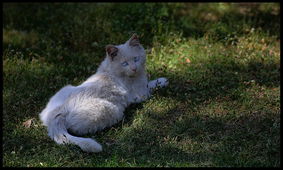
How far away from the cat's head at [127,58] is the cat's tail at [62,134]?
1037 millimetres

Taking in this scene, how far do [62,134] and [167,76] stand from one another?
2.37m

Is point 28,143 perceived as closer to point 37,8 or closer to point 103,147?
point 103,147

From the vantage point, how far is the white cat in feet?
17.2

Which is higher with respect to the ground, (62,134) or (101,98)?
(101,98)

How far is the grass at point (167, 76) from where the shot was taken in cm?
482

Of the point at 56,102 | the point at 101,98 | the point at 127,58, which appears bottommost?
the point at 56,102

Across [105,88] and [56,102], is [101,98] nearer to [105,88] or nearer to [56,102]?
[105,88]

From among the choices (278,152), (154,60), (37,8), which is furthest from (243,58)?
(37,8)

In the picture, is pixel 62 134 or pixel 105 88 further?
pixel 105 88

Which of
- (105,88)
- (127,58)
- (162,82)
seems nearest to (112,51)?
(127,58)

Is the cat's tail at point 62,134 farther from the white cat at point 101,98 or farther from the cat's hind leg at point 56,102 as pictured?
the cat's hind leg at point 56,102

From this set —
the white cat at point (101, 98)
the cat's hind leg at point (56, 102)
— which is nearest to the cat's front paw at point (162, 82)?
the white cat at point (101, 98)

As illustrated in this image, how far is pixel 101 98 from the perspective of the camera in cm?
554

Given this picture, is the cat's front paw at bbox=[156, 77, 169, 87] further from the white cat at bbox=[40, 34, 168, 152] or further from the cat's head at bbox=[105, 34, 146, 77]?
the cat's head at bbox=[105, 34, 146, 77]
